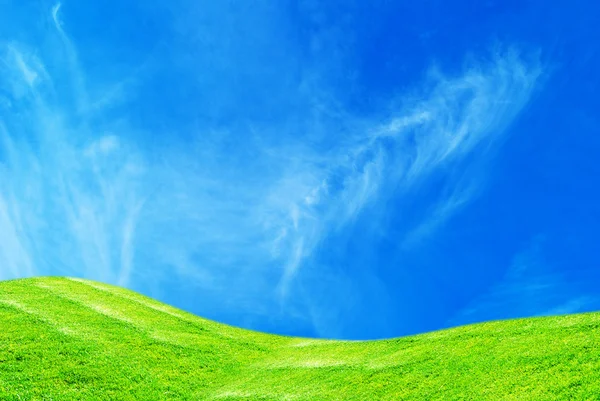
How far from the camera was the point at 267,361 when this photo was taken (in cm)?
2362

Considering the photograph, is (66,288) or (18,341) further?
(66,288)

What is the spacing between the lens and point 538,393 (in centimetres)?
1473

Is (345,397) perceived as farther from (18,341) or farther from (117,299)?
(117,299)

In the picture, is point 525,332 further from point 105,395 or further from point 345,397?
point 105,395

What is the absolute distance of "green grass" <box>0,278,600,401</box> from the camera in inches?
652

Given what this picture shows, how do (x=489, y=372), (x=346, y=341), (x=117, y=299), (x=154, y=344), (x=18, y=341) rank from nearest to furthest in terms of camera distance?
(x=489, y=372) → (x=18, y=341) → (x=154, y=344) → (x=346, y=341) → (x=117, y=299)

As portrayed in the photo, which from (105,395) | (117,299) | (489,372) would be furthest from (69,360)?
(489,372)

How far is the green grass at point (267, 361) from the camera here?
54.3ft

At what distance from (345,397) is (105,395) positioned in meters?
8.70

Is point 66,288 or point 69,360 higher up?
point 66,288

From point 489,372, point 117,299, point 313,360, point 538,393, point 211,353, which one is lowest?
point 538,393

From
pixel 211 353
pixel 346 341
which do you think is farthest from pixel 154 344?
pixel 346 341

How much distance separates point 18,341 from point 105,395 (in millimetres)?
6162

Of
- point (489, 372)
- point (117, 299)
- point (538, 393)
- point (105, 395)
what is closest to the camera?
point (538, 393)
